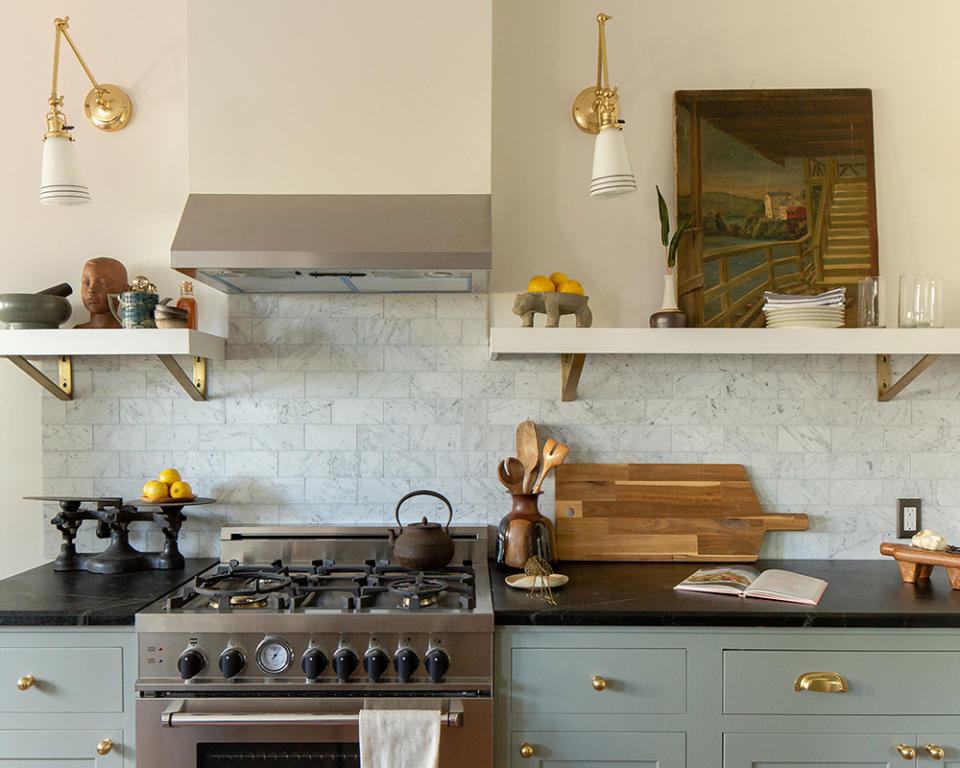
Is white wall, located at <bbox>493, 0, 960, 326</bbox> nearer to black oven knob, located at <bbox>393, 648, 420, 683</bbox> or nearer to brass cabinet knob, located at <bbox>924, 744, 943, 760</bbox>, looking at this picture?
black oven knob, located at <bbox>393, 648, 420, 683</bbox>

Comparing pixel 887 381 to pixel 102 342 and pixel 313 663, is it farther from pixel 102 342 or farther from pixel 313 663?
pixel 102 342

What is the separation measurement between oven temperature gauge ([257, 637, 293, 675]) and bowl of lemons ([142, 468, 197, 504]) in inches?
27.3

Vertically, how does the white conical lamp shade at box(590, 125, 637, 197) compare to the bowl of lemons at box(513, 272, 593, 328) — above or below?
above

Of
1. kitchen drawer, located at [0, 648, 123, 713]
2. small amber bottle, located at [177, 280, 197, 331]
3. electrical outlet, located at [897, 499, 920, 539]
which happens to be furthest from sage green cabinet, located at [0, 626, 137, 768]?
electrical outlet, located at [897, 499, 920, 539]

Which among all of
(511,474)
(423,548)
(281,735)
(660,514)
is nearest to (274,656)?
(281,735)

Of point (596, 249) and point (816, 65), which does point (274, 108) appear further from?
point (816, 65)

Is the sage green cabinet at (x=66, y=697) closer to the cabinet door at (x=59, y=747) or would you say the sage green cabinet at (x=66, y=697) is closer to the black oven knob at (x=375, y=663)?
the cabinet door at (x=59, y=747)

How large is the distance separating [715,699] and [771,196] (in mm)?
1530

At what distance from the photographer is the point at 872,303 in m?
2.31

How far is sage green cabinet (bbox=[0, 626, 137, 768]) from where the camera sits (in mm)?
1853

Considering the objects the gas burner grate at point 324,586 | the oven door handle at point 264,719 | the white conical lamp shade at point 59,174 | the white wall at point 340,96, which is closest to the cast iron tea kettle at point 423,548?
the gas burner grate at point 324,586

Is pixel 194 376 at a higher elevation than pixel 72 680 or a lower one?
higher

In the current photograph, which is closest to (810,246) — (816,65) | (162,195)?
(816,65)

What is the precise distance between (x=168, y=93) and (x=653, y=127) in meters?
1.58
